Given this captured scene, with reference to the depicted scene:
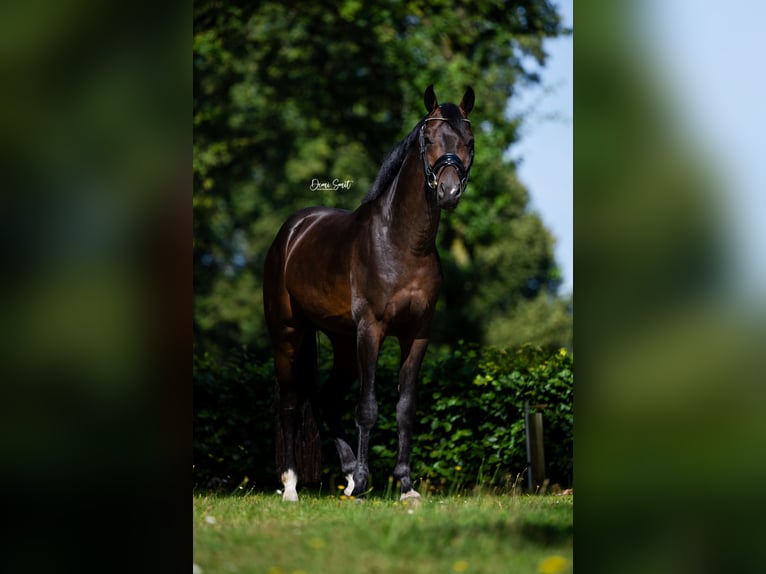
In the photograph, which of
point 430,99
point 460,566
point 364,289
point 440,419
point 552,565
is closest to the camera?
point 460,566

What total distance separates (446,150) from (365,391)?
1.59m

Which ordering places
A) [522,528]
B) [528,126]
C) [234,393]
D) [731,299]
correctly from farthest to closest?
1. [528,126]
2. [234,393]
3. [522,528]
4. [731,299]

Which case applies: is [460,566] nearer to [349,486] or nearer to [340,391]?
[349,486]

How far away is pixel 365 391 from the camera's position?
590cm

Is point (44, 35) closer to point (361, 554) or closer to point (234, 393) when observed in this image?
point (361, 554)

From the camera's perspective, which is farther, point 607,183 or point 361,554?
point 607,183

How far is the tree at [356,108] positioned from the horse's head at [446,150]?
4.06 m

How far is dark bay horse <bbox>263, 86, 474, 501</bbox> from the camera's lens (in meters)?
5.60

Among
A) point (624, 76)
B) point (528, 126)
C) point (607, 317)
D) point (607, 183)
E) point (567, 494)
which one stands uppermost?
point (528, 126)

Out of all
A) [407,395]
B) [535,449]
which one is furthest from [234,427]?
[535,449]

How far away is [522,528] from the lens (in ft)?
15.7

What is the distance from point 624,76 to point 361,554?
107 inches

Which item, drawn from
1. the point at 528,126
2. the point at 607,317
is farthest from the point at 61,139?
the point at 528,126
